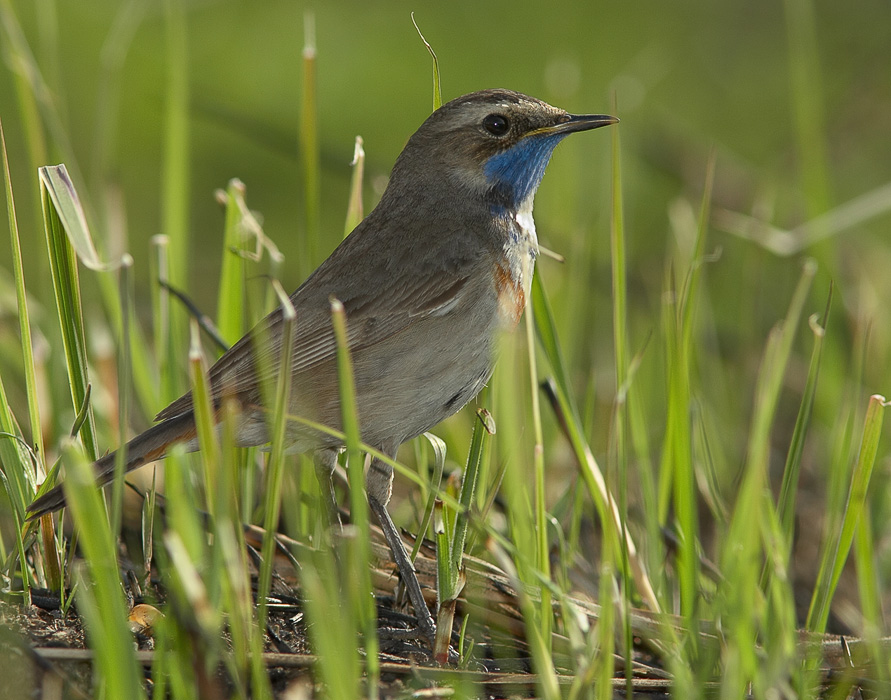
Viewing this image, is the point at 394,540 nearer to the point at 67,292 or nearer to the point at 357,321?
the point at 357,321

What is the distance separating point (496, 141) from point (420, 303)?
27.3 inches

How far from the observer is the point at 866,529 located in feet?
9.92

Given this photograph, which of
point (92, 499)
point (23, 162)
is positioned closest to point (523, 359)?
point (92, 499)

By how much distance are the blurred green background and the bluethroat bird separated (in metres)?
1.17

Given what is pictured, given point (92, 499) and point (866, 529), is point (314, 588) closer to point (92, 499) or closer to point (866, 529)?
point (92, 499)

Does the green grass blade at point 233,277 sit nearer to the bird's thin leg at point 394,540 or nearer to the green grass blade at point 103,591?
the bird's thin leg at point 394,540

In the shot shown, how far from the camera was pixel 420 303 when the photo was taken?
356cm

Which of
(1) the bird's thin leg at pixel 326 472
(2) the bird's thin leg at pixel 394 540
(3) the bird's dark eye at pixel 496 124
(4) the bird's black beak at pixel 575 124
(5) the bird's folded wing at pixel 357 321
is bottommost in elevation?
(2) the bird's thin leg at pixel 394 540

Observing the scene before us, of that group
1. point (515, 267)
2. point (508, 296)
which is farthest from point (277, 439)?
point (515, 267)

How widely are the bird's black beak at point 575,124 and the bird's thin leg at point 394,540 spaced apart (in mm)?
1263

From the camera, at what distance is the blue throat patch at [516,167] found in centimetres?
384

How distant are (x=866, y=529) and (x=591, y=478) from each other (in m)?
0.75

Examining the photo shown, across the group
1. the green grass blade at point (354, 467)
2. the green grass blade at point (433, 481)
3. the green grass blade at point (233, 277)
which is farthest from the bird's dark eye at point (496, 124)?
the green grass blade at point (354, 467)

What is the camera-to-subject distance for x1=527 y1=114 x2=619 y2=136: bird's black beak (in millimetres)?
3672
